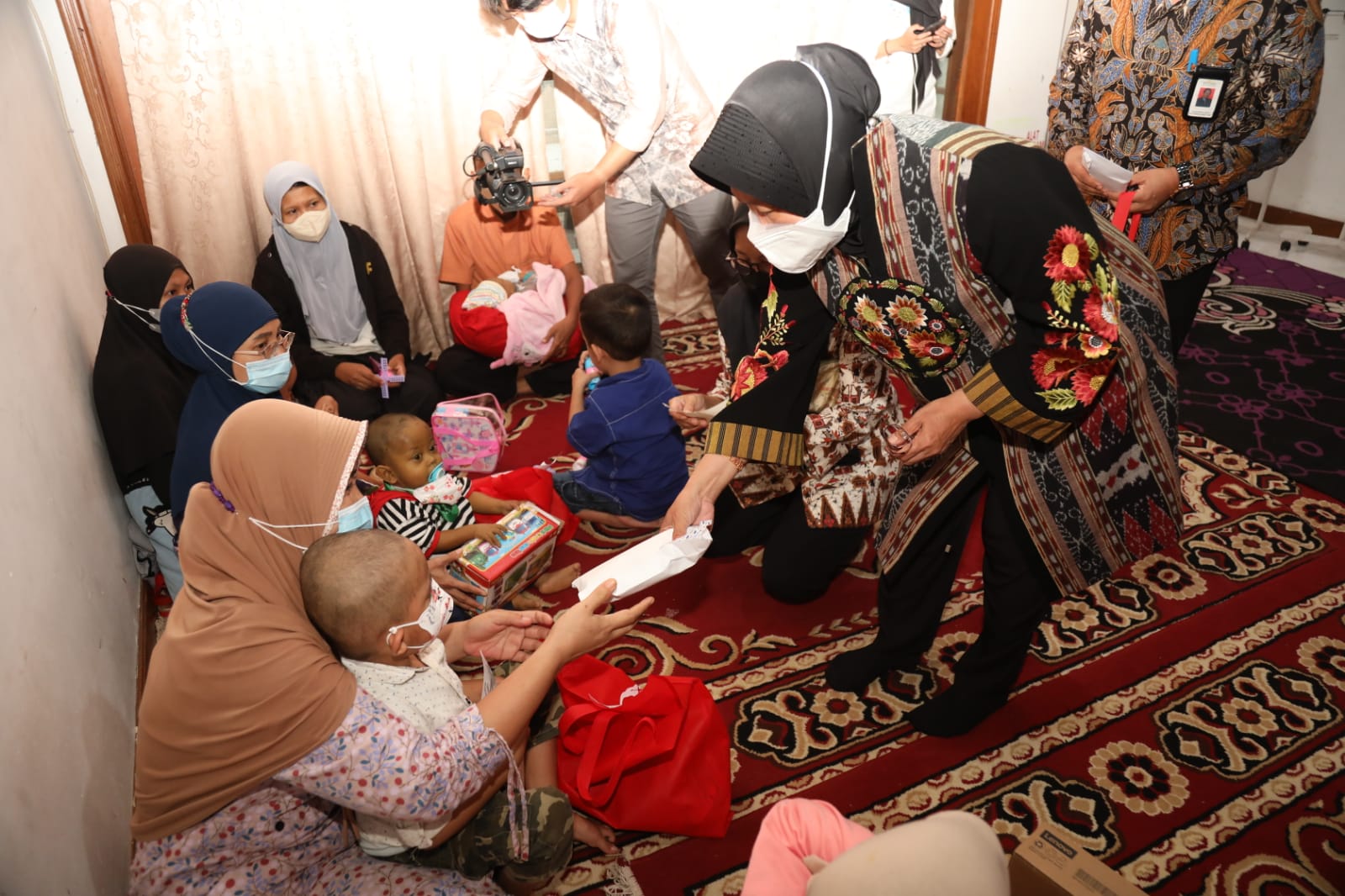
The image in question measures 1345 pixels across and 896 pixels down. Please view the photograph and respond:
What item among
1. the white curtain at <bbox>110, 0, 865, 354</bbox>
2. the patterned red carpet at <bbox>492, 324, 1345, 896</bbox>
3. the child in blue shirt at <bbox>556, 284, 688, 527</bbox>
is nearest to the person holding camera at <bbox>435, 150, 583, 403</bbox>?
the white curtain at <bbox>110, 0, 865, 354</bbox>

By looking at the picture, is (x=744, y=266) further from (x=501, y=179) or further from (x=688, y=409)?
(x=501, y=179)

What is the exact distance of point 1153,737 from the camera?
1825mm

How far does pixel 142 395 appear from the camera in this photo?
7.13 ft

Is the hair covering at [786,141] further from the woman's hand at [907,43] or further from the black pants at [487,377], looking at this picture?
the woman's hand at [907,43]

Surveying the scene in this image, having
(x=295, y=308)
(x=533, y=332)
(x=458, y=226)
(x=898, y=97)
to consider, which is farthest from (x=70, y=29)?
(x=898, y=97)

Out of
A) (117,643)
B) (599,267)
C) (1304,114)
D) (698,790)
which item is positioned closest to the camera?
(698,790)

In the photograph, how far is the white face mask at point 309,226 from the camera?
9.77 ft

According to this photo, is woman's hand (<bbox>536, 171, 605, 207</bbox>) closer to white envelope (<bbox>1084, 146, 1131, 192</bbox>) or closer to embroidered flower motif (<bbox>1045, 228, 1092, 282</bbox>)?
white envelope (<bbox>1084, 146, 1131, 192</bbox>)

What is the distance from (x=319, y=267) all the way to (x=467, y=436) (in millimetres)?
916

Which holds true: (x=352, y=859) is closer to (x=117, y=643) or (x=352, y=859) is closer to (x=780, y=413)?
(x=117, y=643)

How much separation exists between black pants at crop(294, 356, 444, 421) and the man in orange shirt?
Answer: 0.14 m

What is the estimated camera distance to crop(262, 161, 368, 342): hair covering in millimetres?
2984

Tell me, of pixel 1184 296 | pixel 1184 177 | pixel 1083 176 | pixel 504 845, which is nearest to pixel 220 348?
pixel 504 845

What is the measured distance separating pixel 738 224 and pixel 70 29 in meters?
2.34
